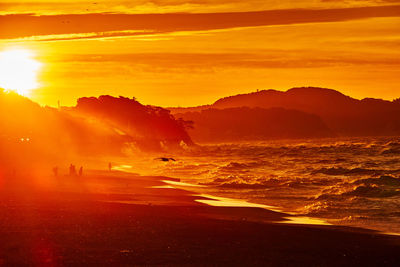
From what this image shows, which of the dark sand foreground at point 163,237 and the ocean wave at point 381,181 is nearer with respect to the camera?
the dark sand foreground at point 163,237

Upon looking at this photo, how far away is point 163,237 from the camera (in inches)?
880

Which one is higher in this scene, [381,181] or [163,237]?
[381,181]

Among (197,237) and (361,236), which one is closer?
(197,237)

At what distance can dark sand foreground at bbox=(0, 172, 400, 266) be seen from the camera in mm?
18828

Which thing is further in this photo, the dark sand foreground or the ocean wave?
the ocean wave

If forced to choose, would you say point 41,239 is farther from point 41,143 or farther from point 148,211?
point 41,143

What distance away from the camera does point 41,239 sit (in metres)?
20.5

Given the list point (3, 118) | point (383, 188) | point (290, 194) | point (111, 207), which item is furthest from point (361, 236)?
point (3, 118)

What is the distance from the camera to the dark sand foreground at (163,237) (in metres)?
18.8

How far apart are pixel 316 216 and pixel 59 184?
57.8 ft

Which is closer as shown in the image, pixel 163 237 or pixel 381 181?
pixel 163 237

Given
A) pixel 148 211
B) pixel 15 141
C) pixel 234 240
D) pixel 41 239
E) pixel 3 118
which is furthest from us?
pixel 3 118

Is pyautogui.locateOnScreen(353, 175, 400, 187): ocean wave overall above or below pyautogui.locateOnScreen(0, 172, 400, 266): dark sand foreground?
above

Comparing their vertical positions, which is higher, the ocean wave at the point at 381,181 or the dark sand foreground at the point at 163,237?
the ocean wave at the point at 381,181
